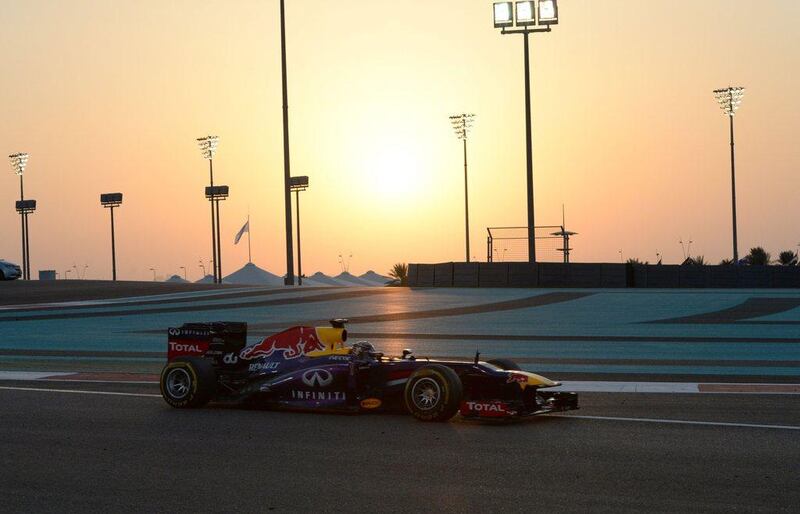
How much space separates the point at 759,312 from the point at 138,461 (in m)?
24.4

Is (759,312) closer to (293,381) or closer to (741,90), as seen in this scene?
(293,381)

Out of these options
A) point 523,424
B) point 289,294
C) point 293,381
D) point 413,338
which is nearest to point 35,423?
point 293,381

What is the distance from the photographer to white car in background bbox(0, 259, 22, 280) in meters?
57.9

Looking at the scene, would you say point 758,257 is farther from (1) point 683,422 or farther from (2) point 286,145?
(1) point 683,422

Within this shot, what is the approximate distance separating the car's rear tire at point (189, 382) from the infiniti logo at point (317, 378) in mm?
1137

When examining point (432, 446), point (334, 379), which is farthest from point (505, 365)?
point (432, 446)

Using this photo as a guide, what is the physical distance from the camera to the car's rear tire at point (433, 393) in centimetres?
1102

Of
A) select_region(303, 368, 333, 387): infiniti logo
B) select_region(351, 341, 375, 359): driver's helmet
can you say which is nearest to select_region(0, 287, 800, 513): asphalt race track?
select_region(303, 368, 333, 387): infiniti logo

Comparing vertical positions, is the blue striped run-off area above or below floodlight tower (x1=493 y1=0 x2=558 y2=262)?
below

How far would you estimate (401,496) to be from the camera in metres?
7.79

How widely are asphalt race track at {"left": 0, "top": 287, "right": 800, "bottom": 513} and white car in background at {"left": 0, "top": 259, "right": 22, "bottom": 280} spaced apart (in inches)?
1507

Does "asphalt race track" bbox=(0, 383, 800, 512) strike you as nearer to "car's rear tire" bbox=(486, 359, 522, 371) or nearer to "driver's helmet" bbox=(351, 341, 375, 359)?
"driver's helmet" bbox=(351, 341, 375, 359)

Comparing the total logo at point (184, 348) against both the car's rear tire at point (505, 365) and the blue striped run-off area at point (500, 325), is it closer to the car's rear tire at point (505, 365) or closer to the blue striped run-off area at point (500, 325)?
the car's rear tire at point (505, 365)

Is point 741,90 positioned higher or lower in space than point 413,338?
higher
